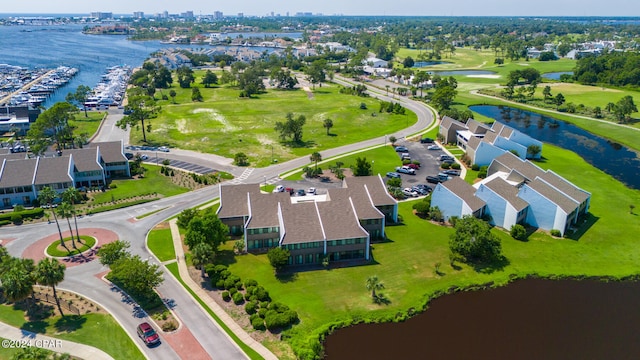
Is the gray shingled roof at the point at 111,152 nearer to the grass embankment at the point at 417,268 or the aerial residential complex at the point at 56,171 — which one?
the aerial residential complex at the point at 56,171

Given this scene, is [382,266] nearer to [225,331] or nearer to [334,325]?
[334,325]

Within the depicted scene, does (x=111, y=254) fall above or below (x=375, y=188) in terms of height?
below

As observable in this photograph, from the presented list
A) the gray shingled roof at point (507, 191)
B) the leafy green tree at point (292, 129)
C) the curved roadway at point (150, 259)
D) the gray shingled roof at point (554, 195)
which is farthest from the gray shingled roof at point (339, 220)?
the leafy green tree at point (292, 129)

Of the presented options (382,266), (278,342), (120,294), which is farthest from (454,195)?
(120,294)

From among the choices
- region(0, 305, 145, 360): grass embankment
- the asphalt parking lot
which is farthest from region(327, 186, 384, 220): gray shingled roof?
region(0, 305, 145, 360): grass embankment

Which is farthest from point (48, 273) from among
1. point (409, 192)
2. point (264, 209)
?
point (409, 192)

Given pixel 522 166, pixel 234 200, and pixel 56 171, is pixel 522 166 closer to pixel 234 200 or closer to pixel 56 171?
pixel 234 200
